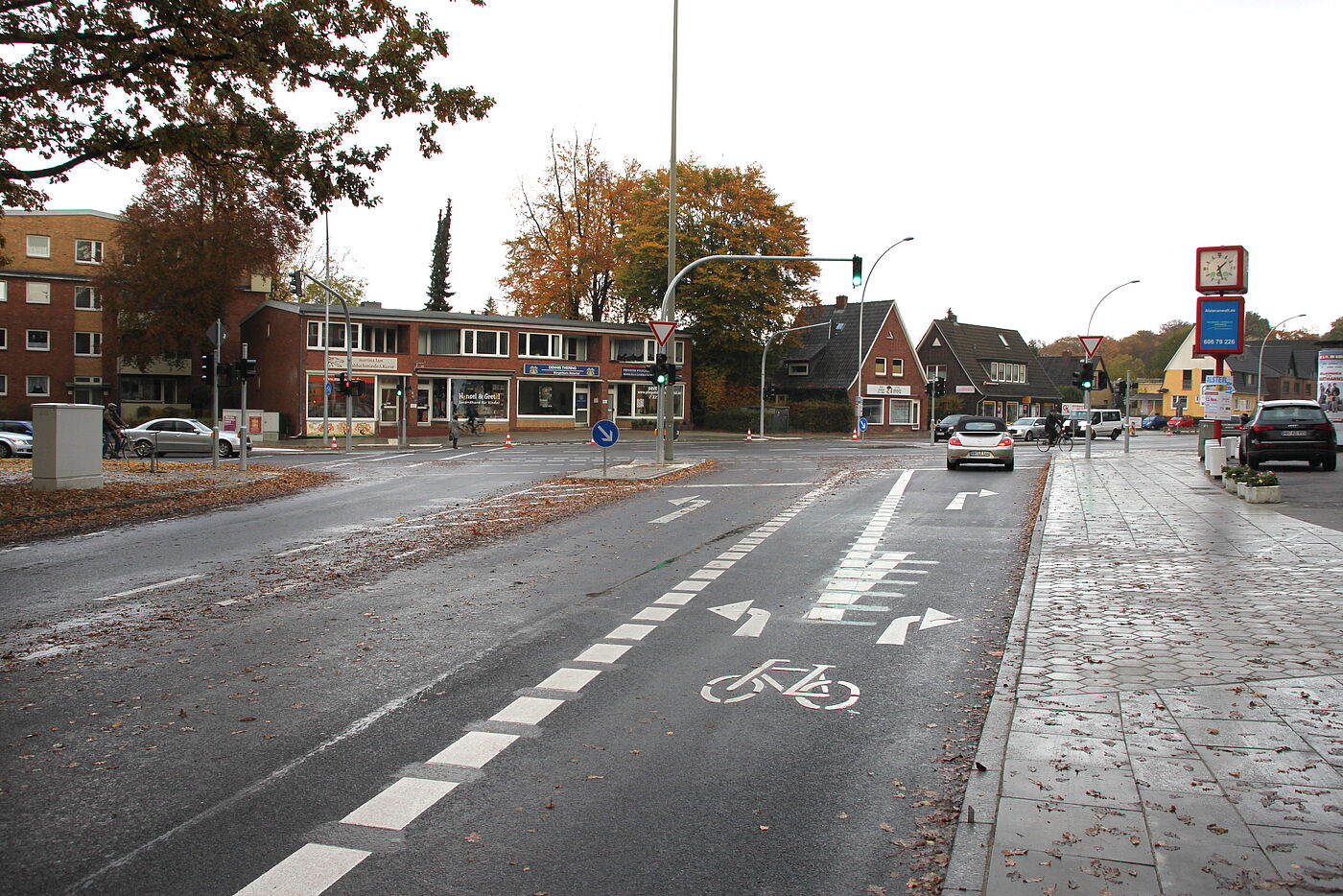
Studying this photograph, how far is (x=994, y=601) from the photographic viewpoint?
9.29 metres

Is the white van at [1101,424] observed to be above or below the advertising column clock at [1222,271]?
below

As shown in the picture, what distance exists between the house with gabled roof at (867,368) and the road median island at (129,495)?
152 feet

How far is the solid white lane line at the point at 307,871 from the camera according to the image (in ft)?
11.8

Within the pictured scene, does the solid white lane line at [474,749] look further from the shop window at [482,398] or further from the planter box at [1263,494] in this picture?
the shop window at [482,398]

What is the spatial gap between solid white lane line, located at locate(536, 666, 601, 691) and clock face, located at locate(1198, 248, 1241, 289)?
19266 mm

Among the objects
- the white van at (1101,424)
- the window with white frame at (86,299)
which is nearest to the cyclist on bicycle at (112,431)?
the window with white frame at (86,299)

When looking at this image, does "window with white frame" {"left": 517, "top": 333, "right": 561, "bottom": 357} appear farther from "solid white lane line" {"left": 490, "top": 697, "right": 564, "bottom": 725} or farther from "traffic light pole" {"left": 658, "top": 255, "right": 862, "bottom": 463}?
"solid white lane line" {"left": 490, "top": 697, "right": 564, "bottom": 725}

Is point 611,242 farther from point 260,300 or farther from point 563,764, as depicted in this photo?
point 563,764

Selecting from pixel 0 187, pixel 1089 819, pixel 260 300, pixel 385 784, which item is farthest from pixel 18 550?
pixel 260 300

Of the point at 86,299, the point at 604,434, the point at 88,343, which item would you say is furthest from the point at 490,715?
the point at 86,299

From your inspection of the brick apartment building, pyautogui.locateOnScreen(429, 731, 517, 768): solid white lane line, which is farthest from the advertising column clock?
the brick apartment building

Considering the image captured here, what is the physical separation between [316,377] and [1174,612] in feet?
160

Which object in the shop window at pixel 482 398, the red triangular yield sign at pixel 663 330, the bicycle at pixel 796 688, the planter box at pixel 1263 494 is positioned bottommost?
the bicycle at pixel 796 688

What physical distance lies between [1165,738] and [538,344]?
5482 centimetres
